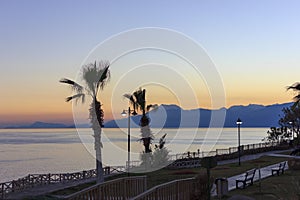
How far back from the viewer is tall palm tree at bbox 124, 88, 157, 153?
36.4 meters

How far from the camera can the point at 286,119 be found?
6594 cm

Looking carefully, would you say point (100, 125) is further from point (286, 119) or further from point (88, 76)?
point (286, 119)

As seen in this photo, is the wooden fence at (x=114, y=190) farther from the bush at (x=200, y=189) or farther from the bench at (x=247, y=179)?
the bench at (x=247, y=179)

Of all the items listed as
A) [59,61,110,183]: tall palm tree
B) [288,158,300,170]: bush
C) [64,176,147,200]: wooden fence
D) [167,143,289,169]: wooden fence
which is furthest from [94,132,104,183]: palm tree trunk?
[167,143,289,169]: wooden fence

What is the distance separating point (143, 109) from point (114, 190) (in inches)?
913

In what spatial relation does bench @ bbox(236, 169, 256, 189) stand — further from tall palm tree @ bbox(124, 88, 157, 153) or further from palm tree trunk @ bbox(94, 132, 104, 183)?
tall palm tree @ bbox(124, 88, 157, 153)

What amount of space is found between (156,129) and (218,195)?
829 inches

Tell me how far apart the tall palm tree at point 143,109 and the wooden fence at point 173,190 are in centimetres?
2143

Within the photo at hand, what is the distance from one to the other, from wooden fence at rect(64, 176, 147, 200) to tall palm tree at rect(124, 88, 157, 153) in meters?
20.1

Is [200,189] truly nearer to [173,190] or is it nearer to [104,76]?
[173,190]

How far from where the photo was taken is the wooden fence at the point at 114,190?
1260 cm

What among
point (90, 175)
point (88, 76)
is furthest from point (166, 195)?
point (90, 175)

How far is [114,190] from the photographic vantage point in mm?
13922

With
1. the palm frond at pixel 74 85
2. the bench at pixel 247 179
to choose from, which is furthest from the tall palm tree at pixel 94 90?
the bench at pixel 247 179
